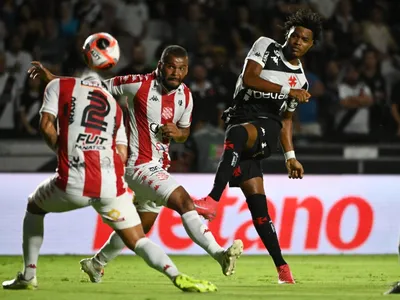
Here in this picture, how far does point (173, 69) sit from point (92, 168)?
1.51 metres

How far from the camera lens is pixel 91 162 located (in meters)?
7.48

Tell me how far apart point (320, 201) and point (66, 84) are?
21.3 feet

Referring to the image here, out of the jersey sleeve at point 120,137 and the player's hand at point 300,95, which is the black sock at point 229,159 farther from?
the jersey sleeve at point 120,137

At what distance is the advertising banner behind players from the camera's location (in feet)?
42.1

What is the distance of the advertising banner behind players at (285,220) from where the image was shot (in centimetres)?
1284

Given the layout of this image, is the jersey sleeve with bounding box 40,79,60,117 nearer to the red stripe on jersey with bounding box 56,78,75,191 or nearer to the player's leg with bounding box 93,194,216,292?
the red stripe on jersey with bounding box 56,78,75,191

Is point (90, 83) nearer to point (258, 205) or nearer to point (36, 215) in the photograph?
point (36, 215)

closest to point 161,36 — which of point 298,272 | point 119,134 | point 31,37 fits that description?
point 31,37

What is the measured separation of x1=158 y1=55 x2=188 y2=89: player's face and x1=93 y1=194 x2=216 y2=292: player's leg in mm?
1454

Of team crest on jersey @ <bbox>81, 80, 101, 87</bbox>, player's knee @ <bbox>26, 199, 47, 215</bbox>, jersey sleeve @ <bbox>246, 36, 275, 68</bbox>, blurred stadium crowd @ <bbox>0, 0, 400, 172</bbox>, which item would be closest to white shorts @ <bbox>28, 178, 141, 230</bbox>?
player's knee @ <bbox>26, 199, 47, 215</bbox>

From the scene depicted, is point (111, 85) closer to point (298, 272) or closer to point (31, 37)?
point (298, 272)

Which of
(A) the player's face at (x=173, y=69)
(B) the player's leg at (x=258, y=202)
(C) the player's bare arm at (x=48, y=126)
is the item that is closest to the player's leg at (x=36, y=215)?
(C) the player's bare arm at (x=48, y=126)

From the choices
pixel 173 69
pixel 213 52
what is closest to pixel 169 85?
pixel 173 69

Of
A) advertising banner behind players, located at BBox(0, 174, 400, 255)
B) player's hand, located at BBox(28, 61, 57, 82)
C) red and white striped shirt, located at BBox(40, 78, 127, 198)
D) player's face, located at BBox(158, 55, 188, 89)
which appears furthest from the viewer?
advertising banner behind players, located at BBox(0, 174, 400, 255)
